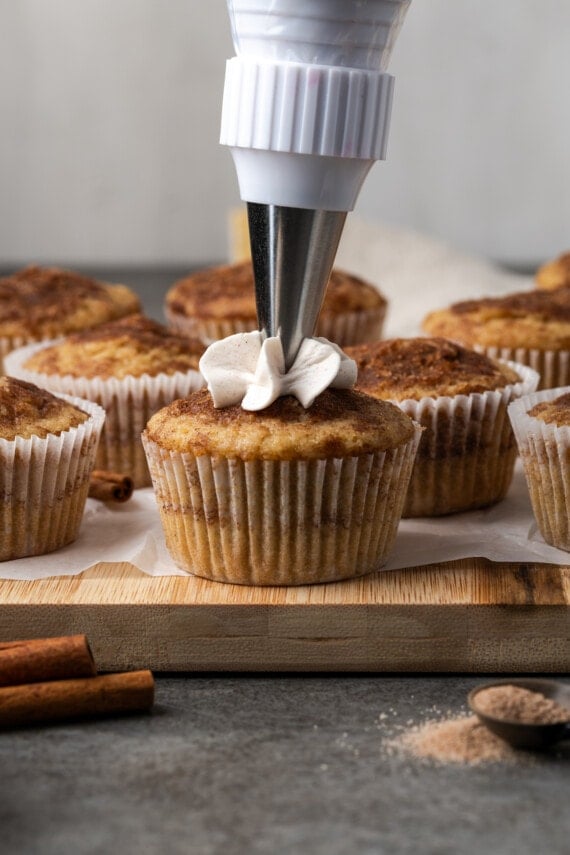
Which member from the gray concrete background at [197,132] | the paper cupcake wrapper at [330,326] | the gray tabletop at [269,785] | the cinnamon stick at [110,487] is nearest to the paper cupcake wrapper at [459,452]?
the cinnamon stick at [110,487]

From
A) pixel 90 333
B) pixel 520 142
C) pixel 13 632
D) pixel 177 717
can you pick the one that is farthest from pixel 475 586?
pixel 520 142

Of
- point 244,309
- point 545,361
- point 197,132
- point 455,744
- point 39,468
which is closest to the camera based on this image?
point 455,744

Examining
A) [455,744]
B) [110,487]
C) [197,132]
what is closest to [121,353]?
[110,487]

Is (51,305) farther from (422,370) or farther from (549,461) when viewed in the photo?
(549,461)

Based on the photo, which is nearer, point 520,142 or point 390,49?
point 390,49

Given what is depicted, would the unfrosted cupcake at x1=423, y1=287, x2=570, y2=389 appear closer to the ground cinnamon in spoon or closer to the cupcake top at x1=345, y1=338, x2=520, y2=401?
the cupcake top at x1=345, y1=338, x2=520, y2=401

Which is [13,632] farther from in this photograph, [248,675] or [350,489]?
[350,489]

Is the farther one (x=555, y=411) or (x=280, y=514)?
(x=555, y=411)
